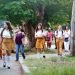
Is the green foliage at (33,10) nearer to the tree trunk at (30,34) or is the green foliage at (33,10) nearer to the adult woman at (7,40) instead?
the tree trunk at (30,34)

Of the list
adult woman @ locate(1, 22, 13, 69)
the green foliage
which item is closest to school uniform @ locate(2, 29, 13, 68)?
adult woman @ locate(1, 22, 13, 69)

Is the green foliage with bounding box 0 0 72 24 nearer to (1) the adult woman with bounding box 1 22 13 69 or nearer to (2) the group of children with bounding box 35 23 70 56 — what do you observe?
(2) the group of children with bounding box 35 23 70 56

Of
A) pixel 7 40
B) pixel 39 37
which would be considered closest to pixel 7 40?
pixel 7 40

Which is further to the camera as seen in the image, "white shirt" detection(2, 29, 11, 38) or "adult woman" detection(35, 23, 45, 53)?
"adult woman" detection(35, 23, 45, 53)

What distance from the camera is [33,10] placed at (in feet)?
98.8

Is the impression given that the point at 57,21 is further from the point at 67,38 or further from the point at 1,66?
the point at 1,66

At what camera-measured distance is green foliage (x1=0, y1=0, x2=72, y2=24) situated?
2839 centimetres

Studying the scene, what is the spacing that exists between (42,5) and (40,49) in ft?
30.9

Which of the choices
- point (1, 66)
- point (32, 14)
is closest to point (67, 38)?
point (32, 14)

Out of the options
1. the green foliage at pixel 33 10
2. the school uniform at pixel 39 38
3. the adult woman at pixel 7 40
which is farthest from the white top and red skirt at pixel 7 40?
the green foliage at pixel 33 10

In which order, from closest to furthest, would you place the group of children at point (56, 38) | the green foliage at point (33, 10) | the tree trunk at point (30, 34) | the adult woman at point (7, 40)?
1. the adult woman at point (7, 40)
2. the group of children at point (56, 38)
3. the green foliage at point (33, 10)
4. the tree trunk at point (30, 34)

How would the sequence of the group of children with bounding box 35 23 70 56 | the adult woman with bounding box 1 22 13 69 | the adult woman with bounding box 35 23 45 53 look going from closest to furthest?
the adult woman with bounding box 1 22 13 69 → the adult woman with bounding box 35 23 45 53 → the group of children with bounding box 35 23 70 56

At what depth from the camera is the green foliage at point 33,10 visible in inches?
1118

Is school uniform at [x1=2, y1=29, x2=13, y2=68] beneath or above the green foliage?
beneath
